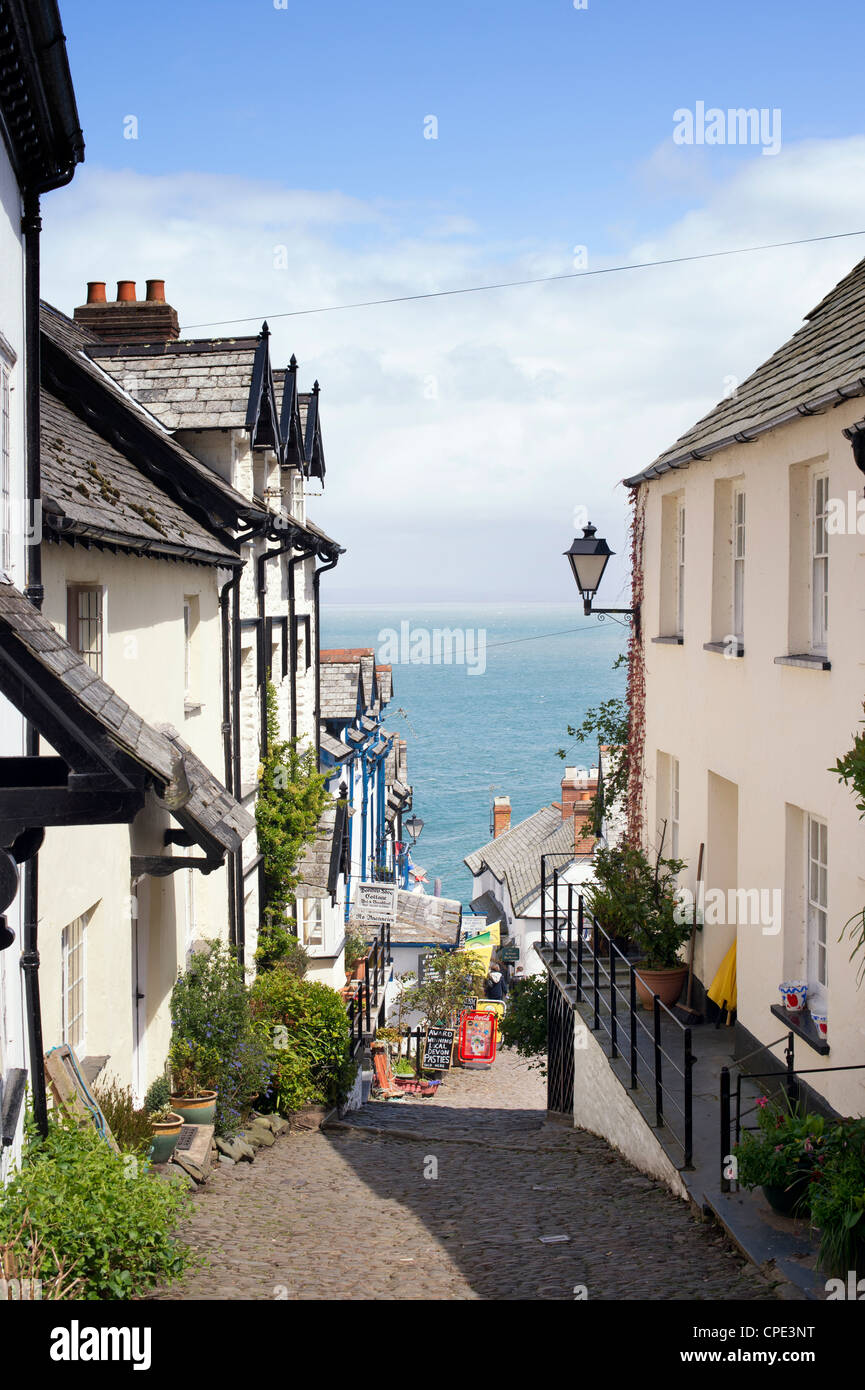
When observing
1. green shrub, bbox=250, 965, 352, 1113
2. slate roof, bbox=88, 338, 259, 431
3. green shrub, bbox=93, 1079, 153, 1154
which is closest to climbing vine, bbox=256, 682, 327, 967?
green shrub, bbox=250, 965, 352, 1113

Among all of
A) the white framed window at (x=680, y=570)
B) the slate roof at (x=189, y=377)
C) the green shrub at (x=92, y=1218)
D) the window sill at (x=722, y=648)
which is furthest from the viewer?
the slate roof at (x=189, y=377)

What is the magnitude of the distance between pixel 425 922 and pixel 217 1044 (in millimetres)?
24915

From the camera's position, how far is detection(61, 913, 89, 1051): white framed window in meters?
8.92

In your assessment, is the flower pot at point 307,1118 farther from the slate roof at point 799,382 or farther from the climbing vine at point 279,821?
the slate roof at point 799,382

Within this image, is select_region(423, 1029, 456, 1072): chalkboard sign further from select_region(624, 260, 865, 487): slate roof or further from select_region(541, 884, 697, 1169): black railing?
select_region(624, 260, 865, 487): slate roof

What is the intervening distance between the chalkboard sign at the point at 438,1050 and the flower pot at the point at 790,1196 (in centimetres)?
1956

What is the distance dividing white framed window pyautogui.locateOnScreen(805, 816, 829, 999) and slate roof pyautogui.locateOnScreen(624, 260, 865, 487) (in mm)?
3240

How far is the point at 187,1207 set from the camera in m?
8.02

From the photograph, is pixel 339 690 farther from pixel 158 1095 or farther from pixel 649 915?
pixel 158 1095

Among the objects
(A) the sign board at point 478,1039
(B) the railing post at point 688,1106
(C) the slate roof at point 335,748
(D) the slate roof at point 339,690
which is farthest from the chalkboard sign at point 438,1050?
(B) the railing post at point 688,1106

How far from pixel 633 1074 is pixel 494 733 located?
14508cm

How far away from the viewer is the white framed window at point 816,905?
9.19 m
